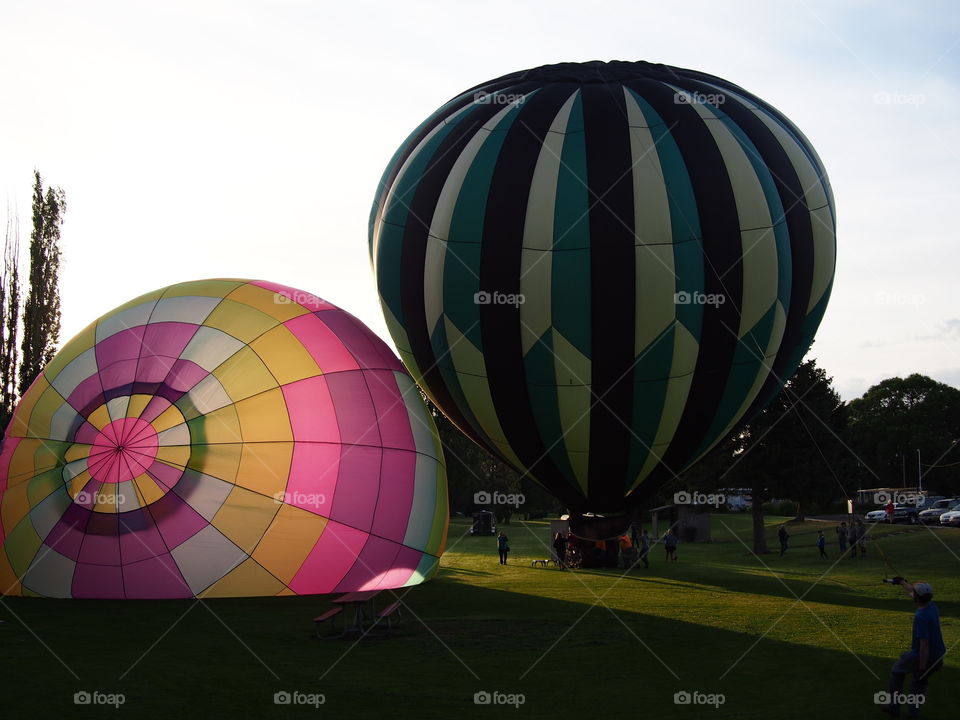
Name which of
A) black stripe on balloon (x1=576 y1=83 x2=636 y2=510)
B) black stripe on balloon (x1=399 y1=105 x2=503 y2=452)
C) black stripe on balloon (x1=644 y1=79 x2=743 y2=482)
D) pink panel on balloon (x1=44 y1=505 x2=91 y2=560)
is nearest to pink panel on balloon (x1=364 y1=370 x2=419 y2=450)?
black stripe on balloon (x1=399 y1=105 x2=503 y2=452)

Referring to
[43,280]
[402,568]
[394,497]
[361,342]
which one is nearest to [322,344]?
[361,342]

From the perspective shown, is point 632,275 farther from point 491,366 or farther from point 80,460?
point 80,460

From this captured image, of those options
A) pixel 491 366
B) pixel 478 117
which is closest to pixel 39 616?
pixel 491 366

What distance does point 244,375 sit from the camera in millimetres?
17031

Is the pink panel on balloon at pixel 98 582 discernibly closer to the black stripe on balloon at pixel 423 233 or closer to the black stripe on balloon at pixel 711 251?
the black stripe on balloon at pixel 423 233

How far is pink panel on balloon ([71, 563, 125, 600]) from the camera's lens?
15883 millimetres

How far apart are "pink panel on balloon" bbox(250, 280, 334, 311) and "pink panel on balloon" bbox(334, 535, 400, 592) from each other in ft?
14.9

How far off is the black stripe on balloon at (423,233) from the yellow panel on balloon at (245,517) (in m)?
3.76

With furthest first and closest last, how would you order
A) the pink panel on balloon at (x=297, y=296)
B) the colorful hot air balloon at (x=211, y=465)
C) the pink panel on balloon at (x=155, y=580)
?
1. the pink panel on balloon at (x=297, y=296)
2. the colorful hot air balloon at (x=211, y=465)
3. the pink panel on balloon at (x=155, y=580)

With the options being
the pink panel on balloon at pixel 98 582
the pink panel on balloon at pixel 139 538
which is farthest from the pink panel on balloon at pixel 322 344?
the pink panel on balloon at pixel 98 582

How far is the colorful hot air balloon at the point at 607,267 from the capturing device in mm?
16219

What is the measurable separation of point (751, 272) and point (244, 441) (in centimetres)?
849

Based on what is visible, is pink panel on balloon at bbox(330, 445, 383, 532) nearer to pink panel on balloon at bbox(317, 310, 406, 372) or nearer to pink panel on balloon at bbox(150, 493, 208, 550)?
pink panel on balloon at bbox(317, 310, 406, 372)

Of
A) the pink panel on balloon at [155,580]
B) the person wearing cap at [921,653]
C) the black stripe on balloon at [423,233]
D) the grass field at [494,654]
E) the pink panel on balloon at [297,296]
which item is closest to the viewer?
the person wearing cap at [921,653]
